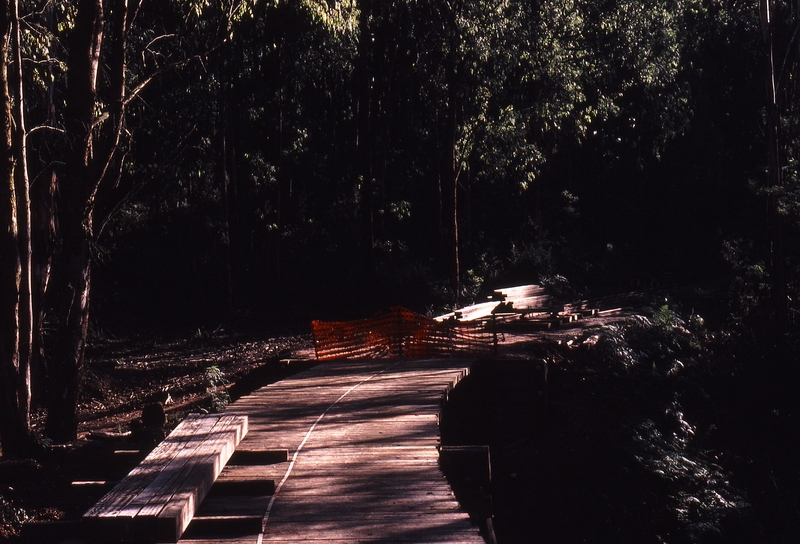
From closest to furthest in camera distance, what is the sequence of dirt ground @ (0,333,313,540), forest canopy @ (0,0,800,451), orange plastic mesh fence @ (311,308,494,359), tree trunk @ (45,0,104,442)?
dirt ground @ (0,333,313,540)
tree trunk @ (45,0,104,442)
forest canopy @ (0,0,800,451)
orange plastic mesh fence @ (311,308,494,359)

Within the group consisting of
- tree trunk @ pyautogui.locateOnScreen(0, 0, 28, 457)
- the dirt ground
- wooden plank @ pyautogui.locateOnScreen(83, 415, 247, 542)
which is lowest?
the dirt ground

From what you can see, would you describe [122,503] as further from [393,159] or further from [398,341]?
[393,159]

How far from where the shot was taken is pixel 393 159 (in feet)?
121

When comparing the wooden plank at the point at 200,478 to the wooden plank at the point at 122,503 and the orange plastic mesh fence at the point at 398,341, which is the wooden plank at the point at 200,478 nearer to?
the wooden plank at the point at 122,503

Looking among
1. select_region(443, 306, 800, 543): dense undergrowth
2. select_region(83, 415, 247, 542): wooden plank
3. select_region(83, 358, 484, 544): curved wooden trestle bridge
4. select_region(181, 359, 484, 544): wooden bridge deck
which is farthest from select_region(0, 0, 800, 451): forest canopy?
select_region(443, 306, 800, 543): dense undergrowth

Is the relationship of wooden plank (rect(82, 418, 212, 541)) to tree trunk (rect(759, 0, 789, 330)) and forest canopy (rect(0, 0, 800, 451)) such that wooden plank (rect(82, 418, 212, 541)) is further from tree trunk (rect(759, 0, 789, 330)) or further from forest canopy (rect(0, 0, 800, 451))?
tree trunk (rect(759, 0, 789, 330))

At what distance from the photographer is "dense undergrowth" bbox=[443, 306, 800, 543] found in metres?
11.5

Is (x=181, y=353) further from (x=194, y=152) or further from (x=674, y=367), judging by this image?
A: (x=674, y=367)

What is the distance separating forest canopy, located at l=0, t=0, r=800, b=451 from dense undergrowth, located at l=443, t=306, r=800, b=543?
4486 mm

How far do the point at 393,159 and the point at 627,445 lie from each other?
83.9 ft

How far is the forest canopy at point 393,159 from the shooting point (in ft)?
44.1

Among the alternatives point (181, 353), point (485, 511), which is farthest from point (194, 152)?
point (485, 511)

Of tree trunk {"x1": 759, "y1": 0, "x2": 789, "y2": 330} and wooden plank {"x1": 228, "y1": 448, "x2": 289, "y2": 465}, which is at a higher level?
tree trunk {"x1": 759, "y1": 0, "x2": 789, "y2": 330}

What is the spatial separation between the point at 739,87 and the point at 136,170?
102 ft
